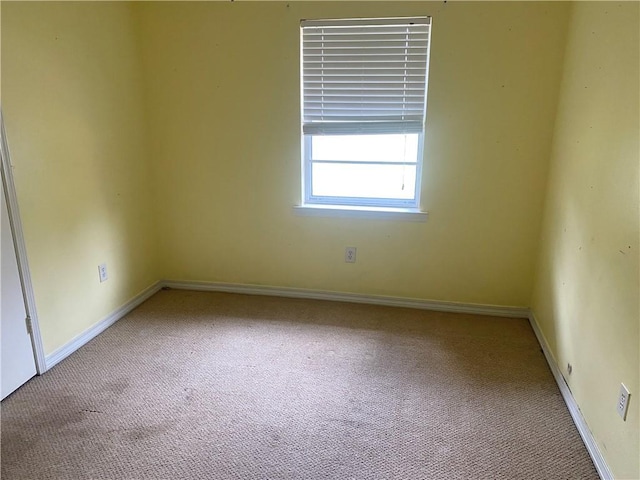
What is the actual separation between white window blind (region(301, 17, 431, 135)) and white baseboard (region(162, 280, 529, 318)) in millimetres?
1180

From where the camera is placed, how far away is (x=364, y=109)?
2.87 m

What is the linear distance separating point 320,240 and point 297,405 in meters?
1.35

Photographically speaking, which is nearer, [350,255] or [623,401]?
[623,401]

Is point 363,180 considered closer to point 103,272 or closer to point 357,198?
point 357,198

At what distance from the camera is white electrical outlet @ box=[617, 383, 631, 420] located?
1.50 metres

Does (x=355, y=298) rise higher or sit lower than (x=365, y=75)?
lower

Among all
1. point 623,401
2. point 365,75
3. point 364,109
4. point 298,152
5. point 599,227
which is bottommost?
point 623,401

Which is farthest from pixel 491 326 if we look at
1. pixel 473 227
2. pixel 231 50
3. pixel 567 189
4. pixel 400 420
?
pixel 231 50

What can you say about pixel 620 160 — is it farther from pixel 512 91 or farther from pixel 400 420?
pixel 400 420

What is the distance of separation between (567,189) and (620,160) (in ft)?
2.16

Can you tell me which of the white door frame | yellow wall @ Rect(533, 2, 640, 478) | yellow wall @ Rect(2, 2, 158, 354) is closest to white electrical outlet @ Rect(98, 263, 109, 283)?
yellow wall @ Rect(2, 2, 158, 354)

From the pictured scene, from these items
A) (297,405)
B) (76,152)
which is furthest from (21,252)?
(297,405)

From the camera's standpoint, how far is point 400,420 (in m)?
1.96

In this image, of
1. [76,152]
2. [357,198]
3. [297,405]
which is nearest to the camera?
[297,405]
